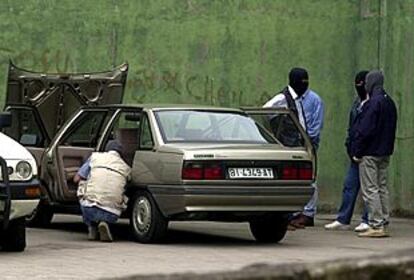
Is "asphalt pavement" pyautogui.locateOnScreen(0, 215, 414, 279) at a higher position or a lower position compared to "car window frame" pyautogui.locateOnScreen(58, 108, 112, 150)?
lower

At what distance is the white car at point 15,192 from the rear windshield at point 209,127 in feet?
5.52

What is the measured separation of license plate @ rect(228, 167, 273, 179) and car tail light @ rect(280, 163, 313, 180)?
0.55ft

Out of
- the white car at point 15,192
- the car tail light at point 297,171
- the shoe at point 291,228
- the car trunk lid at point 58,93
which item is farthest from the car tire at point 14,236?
the shoe at point 291,228

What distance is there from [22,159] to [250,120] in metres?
3.02

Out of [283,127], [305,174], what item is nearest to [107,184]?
[305,174]

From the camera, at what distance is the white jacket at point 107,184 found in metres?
11.6

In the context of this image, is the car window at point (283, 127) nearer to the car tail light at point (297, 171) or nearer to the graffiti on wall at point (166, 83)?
the car tail light at point (297, 171)

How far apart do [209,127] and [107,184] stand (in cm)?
128

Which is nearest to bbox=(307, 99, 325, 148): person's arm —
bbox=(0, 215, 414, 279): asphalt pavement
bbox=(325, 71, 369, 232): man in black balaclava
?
bbox=(325, 71, 369, 232): man in black balaclava

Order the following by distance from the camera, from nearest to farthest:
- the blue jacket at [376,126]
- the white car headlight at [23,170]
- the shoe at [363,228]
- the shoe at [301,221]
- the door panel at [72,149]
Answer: the white car headlight at [23,170]
the door panel at [72,149]
the blue jacket at [376,126]
the shoe at [363,228]
the shoe at [301,221]

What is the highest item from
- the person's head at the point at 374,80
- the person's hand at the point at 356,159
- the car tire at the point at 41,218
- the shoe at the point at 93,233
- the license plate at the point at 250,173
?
the person's head at the point at 374,80

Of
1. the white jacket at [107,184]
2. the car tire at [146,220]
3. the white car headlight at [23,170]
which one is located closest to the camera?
the white car headlight at [23,170]

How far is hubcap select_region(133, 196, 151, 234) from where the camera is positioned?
11492 millimetres

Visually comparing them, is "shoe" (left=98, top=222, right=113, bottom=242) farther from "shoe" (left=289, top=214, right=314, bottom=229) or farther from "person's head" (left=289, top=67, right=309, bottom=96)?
"person's head" (left=289, top=67, right=309, bottom=96)
